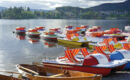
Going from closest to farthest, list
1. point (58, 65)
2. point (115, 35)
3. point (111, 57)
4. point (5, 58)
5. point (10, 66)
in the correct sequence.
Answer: point (58, 65)
point (111, 57)
point (10, 66)
point (5, 58)
point (115, 35)

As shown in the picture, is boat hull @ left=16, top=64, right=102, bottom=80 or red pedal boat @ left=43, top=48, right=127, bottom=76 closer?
boat hull @ left=16, top=64, right=102, bottom=80

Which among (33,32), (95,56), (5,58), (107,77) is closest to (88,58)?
(95,56)

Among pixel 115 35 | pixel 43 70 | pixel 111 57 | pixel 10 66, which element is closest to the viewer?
pixel 43 70

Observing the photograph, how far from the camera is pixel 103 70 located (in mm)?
20016

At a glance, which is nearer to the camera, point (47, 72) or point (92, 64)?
point (47, 72)

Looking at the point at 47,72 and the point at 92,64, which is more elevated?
the point at 92,64

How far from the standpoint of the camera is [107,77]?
20422 millimetres

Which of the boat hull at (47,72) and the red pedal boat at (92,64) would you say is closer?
the boat hull at (47,72)

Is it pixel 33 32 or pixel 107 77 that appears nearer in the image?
pixel 107 77

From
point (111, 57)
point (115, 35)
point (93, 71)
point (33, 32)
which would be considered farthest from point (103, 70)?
point (33, 32)

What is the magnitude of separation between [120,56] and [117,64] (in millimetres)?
3031

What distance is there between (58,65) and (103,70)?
4664 millimetres

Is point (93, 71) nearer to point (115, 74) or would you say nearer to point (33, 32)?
point (115, 74)

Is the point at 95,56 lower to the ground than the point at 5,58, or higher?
higher
